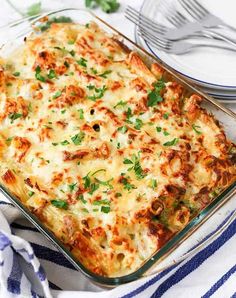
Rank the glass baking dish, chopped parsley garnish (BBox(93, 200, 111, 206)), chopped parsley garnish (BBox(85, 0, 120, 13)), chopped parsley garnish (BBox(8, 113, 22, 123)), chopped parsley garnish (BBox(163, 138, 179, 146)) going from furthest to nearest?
chopped parsley garnish (BBox(85, 0, 120, 13)) → chopped parsley garnish (BBox(8, 113, 22, 123)) → chopped parsley garnish (BBox(163, 138, 179, 146)) → chopped parsley garnish (BBox(93, 200, 111, 206)) → the glass baking dish

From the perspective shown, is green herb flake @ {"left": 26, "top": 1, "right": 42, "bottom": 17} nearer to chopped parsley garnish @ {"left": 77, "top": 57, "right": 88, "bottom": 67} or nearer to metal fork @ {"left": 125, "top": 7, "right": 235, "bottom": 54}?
metal fork @ {"left": 125, "top": 7, "right": 235, "bottom": 54}

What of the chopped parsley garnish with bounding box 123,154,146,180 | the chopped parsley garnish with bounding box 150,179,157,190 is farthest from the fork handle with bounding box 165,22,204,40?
the chopped parsley garnish with bounding box 150,179,157,190

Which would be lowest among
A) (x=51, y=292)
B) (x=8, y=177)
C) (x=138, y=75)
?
(x=51, y=292)

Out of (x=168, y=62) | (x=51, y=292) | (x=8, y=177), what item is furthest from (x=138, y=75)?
(x=51, y=292)

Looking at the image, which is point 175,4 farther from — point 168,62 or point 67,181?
point 67,181

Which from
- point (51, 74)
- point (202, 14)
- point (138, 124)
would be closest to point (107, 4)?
point (202, 14)

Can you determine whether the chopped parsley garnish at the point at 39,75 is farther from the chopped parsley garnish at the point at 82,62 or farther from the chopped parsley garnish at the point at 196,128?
the chopped parsley garnish at the point at 196,128
